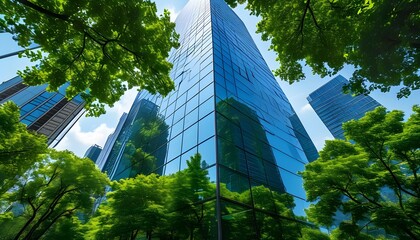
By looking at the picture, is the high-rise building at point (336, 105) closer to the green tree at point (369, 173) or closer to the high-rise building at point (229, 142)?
the high-rise building at point (229, 142)

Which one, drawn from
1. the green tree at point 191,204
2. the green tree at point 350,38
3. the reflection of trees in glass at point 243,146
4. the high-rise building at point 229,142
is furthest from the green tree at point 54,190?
the green tree at point 350,38

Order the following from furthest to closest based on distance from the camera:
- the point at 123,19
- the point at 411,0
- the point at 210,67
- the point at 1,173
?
1. the point at 210,67
2. the point at 1,173
3. the point at 123,19
4. the point at 411,0

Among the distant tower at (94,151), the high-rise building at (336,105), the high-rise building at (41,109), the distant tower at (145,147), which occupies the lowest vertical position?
the distant tower at (145,147)

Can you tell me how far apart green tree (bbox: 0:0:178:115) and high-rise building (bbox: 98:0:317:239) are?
5.10 m

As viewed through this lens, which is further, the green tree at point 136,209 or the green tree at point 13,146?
the green tree at point 13,146

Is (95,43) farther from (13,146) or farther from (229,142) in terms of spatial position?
(13,146)

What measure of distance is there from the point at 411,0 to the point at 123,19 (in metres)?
8.49

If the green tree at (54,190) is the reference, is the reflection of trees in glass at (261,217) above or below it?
below

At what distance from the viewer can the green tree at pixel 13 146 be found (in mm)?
11227

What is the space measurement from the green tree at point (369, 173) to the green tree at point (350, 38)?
221 inches

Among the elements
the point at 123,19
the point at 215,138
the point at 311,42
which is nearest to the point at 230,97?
the point at 215,138

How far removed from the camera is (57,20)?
6.19 m

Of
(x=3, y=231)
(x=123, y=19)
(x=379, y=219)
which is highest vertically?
(x=123, y=19)

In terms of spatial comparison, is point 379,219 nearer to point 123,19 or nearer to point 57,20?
point 123,19
